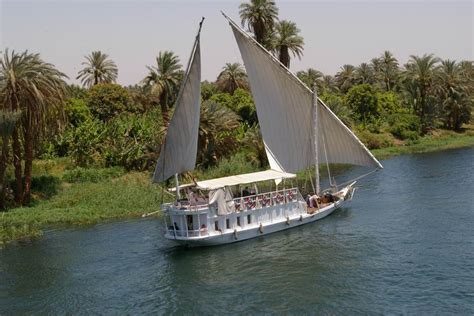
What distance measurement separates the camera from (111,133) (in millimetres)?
61906

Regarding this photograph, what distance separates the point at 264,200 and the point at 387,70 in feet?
297

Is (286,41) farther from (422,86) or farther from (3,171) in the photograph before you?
(3,171)

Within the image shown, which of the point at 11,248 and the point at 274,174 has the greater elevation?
the point at 274,174

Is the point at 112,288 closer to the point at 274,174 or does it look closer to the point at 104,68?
the point at 274,174

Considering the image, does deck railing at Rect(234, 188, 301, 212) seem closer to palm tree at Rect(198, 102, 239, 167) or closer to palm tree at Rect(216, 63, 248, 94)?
palm tree at Rect(198, 102, 239, 167)

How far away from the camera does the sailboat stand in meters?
36.2

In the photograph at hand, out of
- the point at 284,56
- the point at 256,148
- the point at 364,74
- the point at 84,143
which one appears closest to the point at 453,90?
the point at 284,56

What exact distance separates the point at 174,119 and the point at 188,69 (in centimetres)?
305

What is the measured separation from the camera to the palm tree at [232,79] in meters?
97.2

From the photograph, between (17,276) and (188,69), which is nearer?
(17,276)

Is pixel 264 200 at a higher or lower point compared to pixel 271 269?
higher

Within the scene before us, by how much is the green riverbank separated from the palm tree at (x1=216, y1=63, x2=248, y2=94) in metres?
43.4

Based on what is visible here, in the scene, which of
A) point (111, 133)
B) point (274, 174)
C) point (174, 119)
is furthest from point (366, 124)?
Answer: point (174, 119)

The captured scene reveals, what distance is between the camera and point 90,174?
54.5 meters
